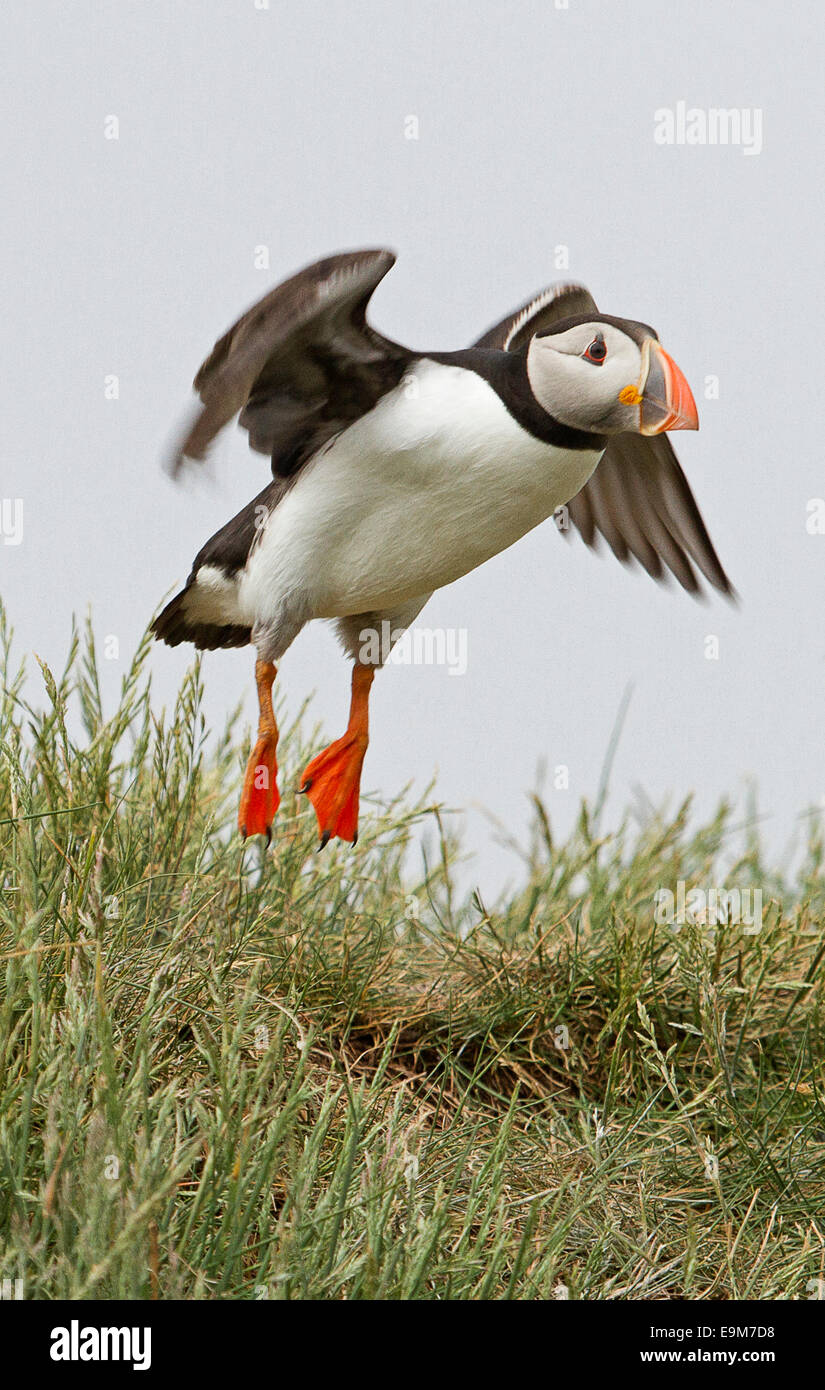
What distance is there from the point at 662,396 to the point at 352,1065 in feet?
5.59

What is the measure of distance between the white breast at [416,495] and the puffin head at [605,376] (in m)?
0.11

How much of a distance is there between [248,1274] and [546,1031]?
133cm

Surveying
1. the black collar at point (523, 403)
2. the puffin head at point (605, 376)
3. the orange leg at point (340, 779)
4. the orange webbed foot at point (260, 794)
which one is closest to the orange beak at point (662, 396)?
the puffin head at point (605, 376)

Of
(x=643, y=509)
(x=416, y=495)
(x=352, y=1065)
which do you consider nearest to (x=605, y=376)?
(x=416, y=495)

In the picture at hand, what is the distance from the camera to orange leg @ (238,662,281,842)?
11.4 feet

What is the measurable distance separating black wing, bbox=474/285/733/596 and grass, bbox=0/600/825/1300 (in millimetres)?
838

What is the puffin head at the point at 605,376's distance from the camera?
10.2 ft

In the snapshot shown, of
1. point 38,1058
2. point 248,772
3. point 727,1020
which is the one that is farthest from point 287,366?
point 727,1020

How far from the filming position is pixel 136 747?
3.89 meters

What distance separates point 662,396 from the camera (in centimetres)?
310

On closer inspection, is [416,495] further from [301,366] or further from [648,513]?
[648,513]

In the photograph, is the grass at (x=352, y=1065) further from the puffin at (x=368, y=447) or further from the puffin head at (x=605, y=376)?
the puffin head at (x=605, y=376)

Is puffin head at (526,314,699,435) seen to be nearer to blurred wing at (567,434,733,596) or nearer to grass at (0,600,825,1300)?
blurred wing at (567,434,733,596)
